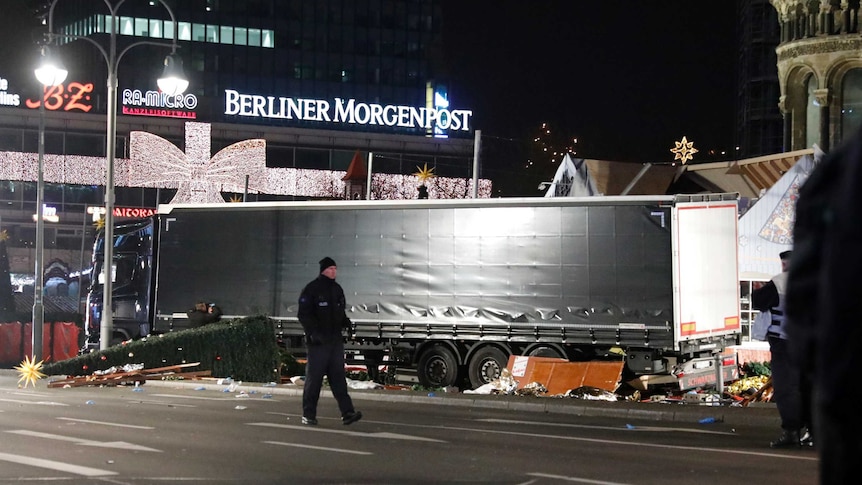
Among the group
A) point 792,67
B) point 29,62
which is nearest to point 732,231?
point 792,67

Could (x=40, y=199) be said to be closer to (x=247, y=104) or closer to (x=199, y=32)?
(x=247, y=104)

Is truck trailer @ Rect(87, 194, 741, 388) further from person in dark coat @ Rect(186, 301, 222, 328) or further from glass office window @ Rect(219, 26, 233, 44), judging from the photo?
glass office window @ Rect(219, 26, 233, 44)

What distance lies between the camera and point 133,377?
2381cm

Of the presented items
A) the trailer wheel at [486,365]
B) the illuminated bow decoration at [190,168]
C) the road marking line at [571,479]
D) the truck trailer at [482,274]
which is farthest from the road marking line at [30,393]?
the illuminated bow decoration at [190,168]

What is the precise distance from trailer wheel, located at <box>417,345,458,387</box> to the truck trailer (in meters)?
0.04

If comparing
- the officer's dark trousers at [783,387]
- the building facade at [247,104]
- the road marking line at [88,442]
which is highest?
the building facade at [247,104]

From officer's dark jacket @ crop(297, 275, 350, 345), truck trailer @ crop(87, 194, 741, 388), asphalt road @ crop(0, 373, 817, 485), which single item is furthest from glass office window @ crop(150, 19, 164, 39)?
officer's dark jacket @ crop(297, 275, 350, 345)

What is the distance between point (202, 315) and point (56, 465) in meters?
16.6

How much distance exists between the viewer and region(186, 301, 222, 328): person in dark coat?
1055 inches

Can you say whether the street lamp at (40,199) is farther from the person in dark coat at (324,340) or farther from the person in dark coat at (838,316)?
the person in dark coat at (838,316)

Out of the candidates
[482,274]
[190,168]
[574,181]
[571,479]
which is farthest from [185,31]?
[571,479]

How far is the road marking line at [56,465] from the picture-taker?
982 cm

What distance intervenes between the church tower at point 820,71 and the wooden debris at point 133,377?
910 inches

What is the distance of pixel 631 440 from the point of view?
1293 cm
